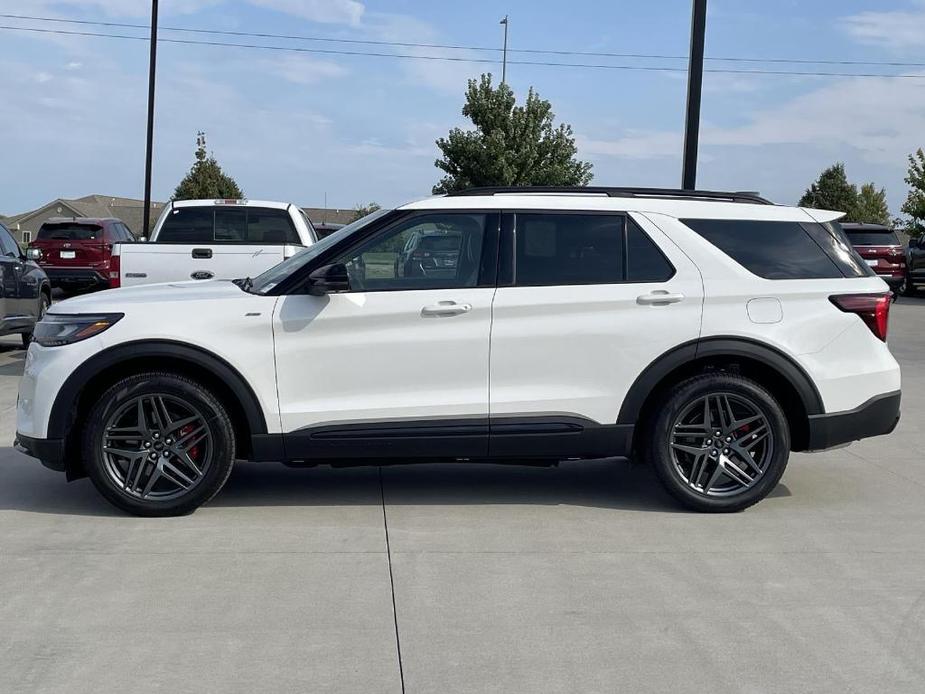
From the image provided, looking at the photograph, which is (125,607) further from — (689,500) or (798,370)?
(798,370)

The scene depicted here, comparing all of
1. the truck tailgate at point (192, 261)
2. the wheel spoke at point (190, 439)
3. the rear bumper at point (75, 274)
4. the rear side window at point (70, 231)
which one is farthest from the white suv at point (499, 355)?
the rear side window at point (70, 231)

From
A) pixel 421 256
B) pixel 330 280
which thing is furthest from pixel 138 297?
pixel 421 256

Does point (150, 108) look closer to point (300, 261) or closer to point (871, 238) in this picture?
point (871, 238)

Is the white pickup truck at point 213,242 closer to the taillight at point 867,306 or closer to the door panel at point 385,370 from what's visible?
the door panel at point 385,370

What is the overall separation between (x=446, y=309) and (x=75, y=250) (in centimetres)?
1985

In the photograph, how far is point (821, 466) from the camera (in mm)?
8102

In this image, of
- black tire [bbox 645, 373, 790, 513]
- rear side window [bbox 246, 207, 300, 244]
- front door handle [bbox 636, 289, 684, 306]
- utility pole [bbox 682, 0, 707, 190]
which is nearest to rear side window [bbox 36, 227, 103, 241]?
rear side window [bbox 246, 207, 300, 244]

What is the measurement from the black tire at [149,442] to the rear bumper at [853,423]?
10.8 ft

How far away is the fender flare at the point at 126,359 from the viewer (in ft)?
20.7

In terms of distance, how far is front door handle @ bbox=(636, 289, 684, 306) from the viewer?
6.53m

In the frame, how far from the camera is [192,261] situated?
10953 mm

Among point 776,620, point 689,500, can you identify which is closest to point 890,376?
point 689,500

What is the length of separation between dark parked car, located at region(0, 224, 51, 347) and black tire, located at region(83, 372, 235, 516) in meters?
7.44

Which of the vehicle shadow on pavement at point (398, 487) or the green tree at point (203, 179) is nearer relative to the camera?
the vehicle shadow on pavement at point (398, 487)
